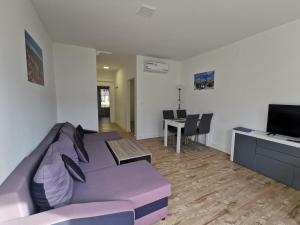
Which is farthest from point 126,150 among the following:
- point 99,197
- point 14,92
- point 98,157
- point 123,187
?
point 14,92

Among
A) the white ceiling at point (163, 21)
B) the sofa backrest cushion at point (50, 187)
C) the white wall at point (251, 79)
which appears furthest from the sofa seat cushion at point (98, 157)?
the white wall at point (251, 79)

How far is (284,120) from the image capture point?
252cm

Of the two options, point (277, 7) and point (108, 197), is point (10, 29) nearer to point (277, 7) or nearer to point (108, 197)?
point (108, 197)

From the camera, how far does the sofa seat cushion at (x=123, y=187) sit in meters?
1.36

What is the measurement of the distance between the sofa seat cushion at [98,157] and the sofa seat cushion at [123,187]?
18 cm

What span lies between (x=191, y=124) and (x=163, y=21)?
2.26 m

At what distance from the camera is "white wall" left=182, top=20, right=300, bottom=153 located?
2.55 metres

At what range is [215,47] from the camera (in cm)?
378

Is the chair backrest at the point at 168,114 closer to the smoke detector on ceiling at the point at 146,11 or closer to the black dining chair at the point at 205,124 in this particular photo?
the black dining chair at the point at 205,124

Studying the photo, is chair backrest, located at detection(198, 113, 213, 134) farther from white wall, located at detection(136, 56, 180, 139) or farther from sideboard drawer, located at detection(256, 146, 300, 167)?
white wall, located at detection(136, 56, 180, 139)

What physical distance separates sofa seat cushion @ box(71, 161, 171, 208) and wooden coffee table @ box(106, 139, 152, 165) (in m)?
0.37

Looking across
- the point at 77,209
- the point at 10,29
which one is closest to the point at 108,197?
the point at 77,209

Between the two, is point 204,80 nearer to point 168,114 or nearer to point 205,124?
point 205,124

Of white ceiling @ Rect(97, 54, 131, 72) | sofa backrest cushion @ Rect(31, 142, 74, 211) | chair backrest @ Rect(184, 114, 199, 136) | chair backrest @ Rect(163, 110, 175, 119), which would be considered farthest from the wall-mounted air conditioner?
sofa backrest cushion @ Rect(31, 142, 74, 211)
